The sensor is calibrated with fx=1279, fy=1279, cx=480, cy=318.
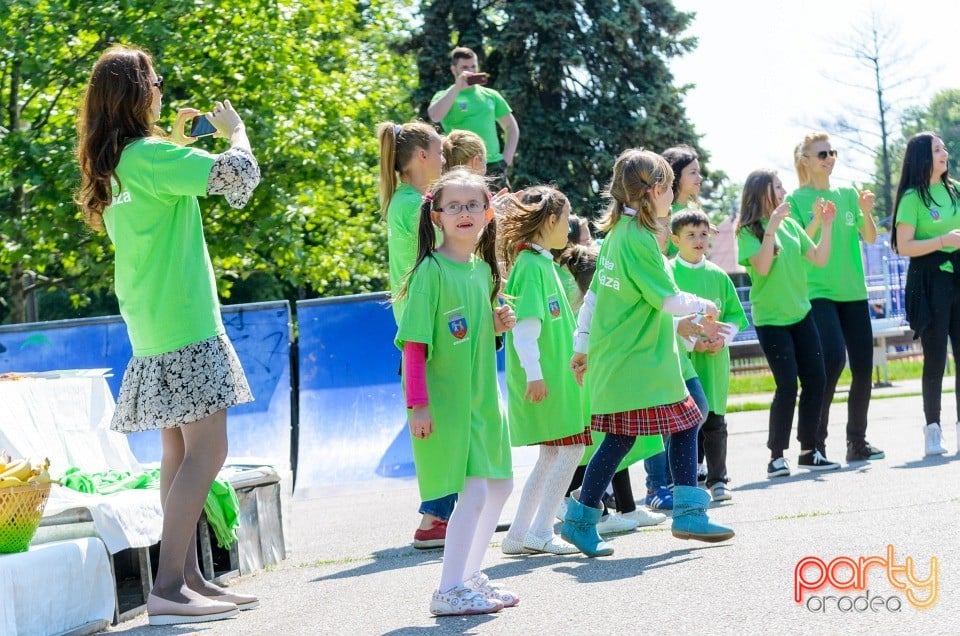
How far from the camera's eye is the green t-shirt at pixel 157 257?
4.95 m

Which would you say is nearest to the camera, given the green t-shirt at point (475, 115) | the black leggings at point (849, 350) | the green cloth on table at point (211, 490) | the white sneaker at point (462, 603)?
the white sneaker at point (462, 603)

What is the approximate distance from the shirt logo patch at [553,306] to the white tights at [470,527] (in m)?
1.39

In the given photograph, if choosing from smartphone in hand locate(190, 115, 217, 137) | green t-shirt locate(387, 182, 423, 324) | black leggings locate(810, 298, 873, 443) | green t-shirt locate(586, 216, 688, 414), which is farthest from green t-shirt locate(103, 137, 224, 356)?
black leggings locate(810, 298, 873, 443)

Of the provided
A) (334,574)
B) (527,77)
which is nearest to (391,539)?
(334,574)

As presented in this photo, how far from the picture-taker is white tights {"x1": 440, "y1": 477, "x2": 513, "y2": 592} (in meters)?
4.72

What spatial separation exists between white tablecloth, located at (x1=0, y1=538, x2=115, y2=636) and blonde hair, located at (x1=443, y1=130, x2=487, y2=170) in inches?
122

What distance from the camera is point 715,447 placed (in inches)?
304

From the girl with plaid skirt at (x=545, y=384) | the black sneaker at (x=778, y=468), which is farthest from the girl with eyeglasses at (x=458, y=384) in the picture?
the black sneaker at (x=778, y=468)

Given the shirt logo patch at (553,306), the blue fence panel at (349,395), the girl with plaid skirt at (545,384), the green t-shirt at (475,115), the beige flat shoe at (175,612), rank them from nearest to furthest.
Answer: the beige flat shoe at (175,612) → the girl with plaid skirt at (545,384) → the shirt logo patch at (553,306) → the blue fence panel at (349,395) → the green t-shirt at (475,115)

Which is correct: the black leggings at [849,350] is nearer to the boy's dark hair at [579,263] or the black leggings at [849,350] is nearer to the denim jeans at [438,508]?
the boy's dark hair at [579,263]

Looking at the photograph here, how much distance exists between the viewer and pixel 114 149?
502cm

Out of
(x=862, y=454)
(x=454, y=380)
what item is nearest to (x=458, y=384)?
(x=454, y=380)

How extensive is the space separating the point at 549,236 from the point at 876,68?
3570 centimetres
